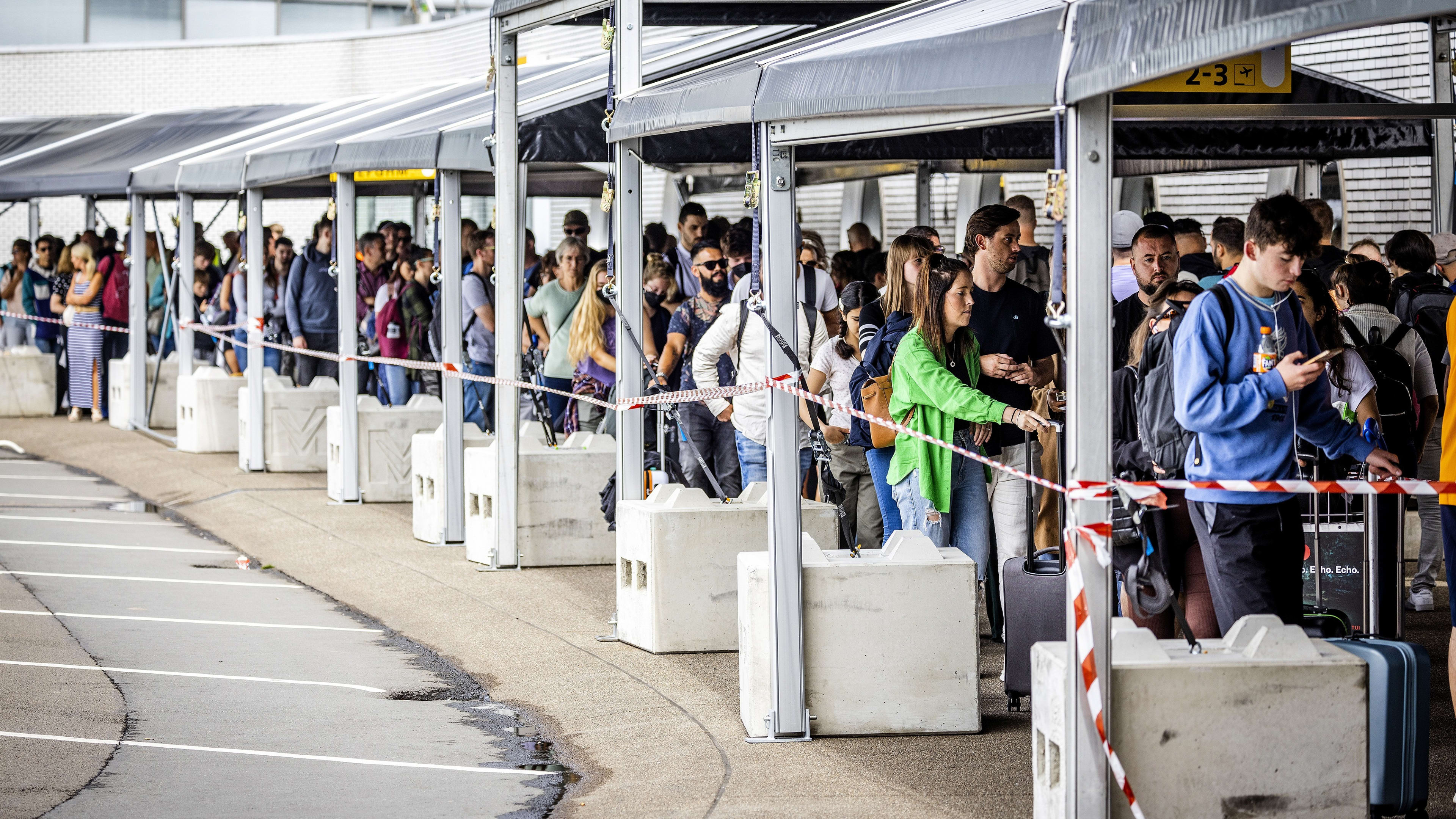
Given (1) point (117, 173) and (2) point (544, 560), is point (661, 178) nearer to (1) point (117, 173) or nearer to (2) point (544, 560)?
(1) point (117, 173)

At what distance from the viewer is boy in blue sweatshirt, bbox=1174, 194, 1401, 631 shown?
516 centimetres

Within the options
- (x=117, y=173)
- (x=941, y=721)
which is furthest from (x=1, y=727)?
(x=117, y=173)

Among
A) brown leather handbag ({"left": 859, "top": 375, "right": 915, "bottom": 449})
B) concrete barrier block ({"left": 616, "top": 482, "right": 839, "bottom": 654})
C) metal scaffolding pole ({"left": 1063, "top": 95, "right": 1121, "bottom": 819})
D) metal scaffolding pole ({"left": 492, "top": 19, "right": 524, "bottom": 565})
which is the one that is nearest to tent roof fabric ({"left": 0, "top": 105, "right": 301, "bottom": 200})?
metal scaffolding pole ({"left": 492, "top": 19, "right": 524, "bottom": 565})

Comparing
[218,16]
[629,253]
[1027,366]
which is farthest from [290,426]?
[218,16]

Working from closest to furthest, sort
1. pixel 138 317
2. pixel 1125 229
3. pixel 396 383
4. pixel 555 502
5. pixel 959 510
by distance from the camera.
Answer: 1. pixel 959 510
2. pixel 1125 229
3. pixel 555 502
4. pixel 396 383
5. pixel 138 317

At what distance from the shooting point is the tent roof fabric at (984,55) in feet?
14.0

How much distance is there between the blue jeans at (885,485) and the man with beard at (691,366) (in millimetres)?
1839

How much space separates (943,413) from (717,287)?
301 cm

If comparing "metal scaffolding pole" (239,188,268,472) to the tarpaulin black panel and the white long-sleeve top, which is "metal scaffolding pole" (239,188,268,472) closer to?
the white long-sleeve top

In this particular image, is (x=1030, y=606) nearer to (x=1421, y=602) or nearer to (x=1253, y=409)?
(x=1253, y=409)

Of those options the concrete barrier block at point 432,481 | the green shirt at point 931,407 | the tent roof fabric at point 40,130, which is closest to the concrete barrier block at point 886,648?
the green shirt at point 931,407

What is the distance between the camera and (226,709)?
7.62m

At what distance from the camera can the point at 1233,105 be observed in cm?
599

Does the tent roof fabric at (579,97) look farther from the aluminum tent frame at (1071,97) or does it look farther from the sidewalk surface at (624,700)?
the aluminum tent frame at (1071,97)
